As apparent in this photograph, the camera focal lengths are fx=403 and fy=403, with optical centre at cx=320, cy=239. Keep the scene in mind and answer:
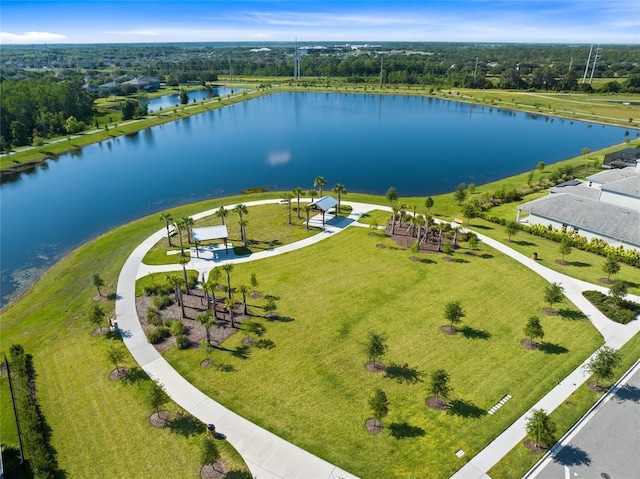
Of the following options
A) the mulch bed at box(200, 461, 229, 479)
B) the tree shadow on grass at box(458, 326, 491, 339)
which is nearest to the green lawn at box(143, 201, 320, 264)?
the tree shadow on grass at box(458, 326, 491, 339)

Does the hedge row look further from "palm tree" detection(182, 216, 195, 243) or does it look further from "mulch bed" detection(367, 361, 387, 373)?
"palm tree" detection(182, 216, 195, 243)

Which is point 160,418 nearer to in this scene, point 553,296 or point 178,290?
point 178,290

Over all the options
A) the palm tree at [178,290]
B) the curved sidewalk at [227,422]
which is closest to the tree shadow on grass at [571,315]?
the curved sidewalk at [227,422]

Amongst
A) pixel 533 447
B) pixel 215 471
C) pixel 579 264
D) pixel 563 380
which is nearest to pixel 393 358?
pixel 533 447

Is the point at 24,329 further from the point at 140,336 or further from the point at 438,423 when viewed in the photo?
the point at 438,423

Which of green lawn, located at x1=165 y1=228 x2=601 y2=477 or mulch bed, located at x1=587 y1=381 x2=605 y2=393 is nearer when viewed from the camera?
green lawn, located at x1=165 y1=228 x2=601 y2=477

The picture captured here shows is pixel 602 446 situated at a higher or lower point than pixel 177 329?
lower
